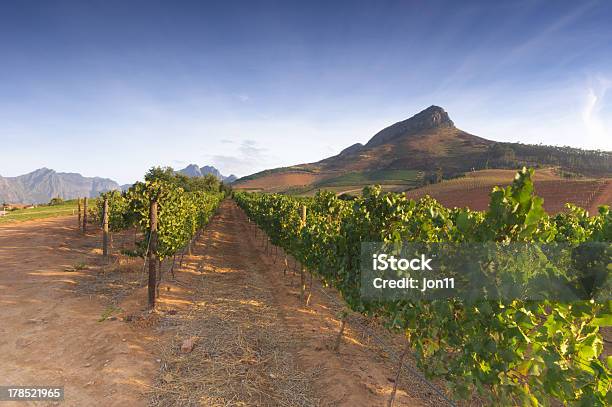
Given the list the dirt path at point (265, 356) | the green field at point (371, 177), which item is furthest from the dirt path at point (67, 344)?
the green field at point (371, 177)

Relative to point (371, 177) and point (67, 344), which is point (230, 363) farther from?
point (371, 177)

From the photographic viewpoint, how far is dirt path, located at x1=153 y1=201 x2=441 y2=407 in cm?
768

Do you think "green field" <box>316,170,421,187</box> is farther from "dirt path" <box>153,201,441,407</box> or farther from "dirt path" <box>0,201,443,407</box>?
"dirt path" <box>0,201,443,407</box>

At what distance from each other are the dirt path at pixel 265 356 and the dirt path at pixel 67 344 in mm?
873

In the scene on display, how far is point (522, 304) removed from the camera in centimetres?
448

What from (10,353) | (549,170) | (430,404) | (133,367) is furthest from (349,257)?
(549,170)

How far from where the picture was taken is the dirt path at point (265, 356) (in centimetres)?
768

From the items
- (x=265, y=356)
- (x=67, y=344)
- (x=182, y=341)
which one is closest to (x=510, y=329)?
(x=265, y=356)

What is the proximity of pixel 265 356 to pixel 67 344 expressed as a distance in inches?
241

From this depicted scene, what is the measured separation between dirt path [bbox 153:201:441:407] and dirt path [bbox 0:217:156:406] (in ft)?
2.86

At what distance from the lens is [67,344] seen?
31.1ft

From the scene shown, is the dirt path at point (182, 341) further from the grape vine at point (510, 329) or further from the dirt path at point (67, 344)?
the grape vine at point (510, 329)

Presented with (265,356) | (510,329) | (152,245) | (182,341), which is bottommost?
(265,356)

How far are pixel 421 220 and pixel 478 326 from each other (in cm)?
245
